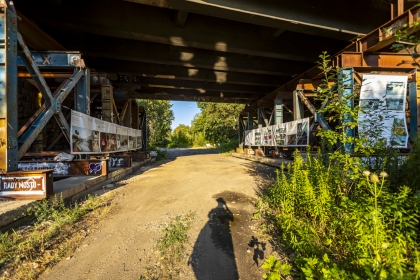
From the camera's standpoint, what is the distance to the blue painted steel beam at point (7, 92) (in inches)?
145

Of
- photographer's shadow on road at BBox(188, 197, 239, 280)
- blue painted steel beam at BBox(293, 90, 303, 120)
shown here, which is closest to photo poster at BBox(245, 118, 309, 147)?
blue painted steel beam at BBox(293, 90, 303, 120)

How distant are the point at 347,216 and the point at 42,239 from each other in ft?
12.3

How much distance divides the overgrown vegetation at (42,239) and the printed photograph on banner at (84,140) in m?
2.12

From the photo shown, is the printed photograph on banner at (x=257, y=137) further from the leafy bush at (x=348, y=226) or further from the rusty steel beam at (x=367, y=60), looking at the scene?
the leafy bush at (x=348, y=226)

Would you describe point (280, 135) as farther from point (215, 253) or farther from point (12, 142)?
point (12, 142)

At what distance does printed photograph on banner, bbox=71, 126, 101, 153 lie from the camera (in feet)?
18.8

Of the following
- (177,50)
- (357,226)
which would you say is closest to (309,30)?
(177,50)

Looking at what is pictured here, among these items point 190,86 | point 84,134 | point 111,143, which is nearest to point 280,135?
point 190,86

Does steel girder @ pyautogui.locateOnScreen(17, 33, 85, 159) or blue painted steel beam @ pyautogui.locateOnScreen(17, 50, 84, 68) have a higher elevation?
blue painted steel beam @ pyautogui.locateOnScreen(17, 50, 84, 68)

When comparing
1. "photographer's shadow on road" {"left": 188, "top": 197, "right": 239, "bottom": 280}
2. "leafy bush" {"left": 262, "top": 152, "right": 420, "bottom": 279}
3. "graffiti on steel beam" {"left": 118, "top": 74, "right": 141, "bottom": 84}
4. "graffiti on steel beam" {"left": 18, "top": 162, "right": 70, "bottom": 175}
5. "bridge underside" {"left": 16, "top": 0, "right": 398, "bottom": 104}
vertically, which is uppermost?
"bridge underside" {"left": 16, "top": 0, "right": 398, "bottom": 104}

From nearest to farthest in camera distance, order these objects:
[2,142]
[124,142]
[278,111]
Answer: [2,142] < [124,142] < [278,111]

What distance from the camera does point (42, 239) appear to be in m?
2.77

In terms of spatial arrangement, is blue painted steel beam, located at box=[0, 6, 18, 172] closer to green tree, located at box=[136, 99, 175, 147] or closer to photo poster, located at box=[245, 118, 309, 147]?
photo poster, located at box=[245, 118, 309, 147]

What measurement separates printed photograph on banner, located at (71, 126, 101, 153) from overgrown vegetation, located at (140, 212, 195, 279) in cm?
388
